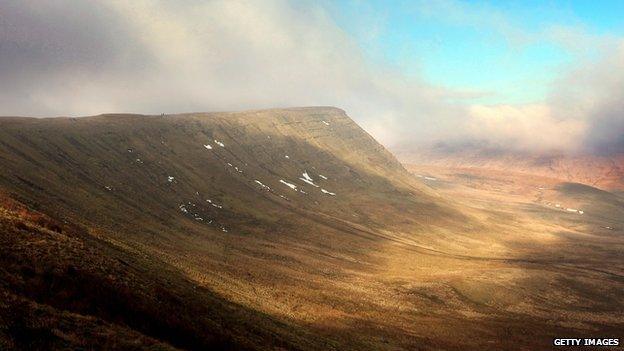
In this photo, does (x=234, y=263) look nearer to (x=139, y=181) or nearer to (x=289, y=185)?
(x=139, y=181)

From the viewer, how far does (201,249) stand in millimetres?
84375

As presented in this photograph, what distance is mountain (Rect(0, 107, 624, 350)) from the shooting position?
2695 centimetres

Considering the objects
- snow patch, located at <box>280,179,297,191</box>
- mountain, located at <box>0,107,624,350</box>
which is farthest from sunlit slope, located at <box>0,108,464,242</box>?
mountain, located at <box>0,107,624,350</box>

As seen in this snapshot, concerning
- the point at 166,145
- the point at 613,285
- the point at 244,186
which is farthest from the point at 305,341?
the point at 166,145

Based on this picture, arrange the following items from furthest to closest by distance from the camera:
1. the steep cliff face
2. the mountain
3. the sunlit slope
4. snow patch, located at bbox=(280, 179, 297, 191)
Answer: snow patch, located at bbox=(280, 179, 297, 191) < the sunlit slope < the mountain < the steep cliff face

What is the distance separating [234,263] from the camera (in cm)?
7838

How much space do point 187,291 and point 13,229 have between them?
1445cm

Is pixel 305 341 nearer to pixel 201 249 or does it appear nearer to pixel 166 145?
pixel 201 249

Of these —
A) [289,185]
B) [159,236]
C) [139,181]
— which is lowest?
[159,236]

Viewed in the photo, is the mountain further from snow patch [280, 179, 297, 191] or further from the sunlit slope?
snow patch [280, 179, 297, 191]

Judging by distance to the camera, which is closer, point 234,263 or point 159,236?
point 234,263

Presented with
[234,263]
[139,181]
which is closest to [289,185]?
[139,181]

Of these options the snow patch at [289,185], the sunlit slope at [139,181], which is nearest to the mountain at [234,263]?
the sunlit slope at [139,181]

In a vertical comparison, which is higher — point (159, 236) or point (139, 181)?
A: point (139, 181)
